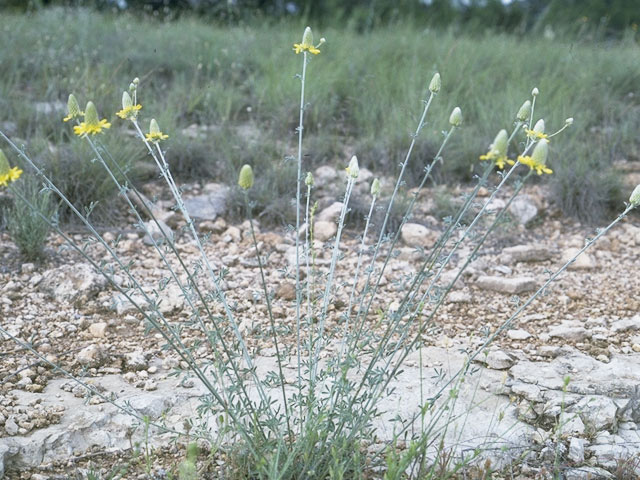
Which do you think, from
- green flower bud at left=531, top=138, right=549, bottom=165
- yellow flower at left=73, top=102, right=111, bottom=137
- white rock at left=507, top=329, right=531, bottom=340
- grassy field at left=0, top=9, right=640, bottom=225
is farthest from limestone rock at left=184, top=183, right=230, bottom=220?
green flower bud at left=531, top=138, right=549, bottom=165

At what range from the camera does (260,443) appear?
6.07 feet

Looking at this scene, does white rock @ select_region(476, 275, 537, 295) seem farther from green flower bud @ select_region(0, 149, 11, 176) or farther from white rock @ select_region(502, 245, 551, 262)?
green flower bud @ select_region(0, 149, 11, 176)

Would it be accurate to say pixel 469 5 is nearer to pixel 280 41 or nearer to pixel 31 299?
pixel 280 41

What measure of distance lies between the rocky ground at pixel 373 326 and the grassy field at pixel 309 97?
11.3 inches

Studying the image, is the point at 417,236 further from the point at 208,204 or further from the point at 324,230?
the point at 208,204

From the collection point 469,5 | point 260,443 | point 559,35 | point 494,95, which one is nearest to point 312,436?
point 260,443

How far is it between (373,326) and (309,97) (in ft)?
8.85

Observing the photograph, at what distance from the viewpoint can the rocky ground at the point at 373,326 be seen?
2.07 metres

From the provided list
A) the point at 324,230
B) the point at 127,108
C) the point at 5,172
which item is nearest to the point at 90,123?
the point at 127,108

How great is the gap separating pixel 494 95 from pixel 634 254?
1700 millimetres

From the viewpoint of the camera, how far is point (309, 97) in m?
4.91

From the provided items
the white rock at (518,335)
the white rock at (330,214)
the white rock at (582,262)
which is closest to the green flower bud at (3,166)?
the white rock at (518,335)

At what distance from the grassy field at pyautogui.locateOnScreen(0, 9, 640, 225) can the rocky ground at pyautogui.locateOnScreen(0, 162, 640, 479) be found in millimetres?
286

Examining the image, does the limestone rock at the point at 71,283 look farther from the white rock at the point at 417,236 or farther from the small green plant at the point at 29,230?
the white rock at the point at 417,236
